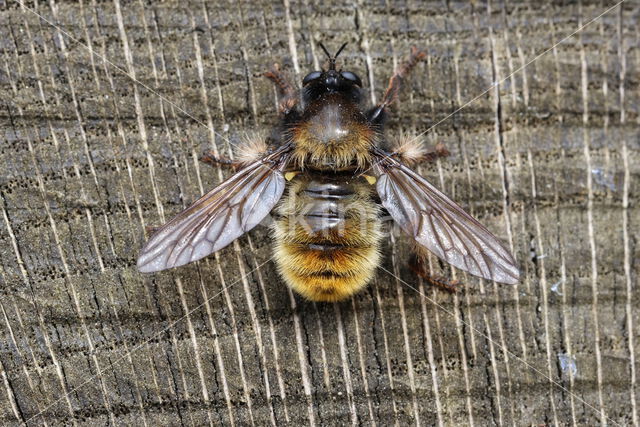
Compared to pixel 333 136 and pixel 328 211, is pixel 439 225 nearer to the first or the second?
pixel 328 211

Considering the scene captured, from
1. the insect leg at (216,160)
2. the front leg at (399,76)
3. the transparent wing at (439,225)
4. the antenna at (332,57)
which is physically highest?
the antenna at (332,57)

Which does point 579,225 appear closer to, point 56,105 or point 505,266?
point 505,266

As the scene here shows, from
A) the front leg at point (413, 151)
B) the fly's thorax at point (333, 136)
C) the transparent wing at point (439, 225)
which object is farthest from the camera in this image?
the fly's thorax at point (333, 136)

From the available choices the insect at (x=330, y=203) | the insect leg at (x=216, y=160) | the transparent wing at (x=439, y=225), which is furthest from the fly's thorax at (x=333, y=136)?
the insect leg at (x=216, y=160)

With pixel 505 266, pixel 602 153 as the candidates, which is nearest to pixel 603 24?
pixel 602 153

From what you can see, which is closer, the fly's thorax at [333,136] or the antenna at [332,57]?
the antenna at [332,57]

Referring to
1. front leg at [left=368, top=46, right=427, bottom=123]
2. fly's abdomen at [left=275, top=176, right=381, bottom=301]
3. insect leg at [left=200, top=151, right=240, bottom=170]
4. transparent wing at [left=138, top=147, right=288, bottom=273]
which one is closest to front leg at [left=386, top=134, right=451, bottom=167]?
front leg at [left=368, top=46, right=427, bottom=123]

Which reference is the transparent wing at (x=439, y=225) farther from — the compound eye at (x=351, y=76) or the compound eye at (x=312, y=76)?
the compound eye at (x=312, y=76)

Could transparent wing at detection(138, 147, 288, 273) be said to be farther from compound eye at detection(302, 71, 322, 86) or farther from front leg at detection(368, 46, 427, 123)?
front leg at detection(368, 46, 427, 123)
